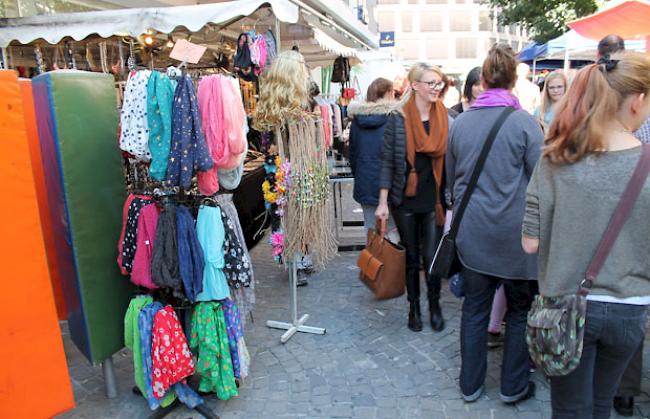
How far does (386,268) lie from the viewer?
3502 mm

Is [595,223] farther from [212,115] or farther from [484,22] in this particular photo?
[484,22]

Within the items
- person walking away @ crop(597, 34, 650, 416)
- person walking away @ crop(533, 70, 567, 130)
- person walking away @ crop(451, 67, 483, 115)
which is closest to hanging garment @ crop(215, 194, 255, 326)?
person walking away @ crop(597, 34, 650, 416)

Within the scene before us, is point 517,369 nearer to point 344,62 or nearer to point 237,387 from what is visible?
point 237,387

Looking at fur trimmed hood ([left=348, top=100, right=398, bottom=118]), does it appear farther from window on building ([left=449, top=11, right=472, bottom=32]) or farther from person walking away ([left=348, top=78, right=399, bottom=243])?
window on building ([left=449, top=11, right=472, bottom=32])

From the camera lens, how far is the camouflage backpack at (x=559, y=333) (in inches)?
66.4

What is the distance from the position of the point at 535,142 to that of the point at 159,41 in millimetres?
4503

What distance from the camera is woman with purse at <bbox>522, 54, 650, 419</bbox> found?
1623 mm

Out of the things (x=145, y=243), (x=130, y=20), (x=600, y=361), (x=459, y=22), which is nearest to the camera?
(x=600, y=361)

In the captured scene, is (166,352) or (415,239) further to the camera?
(415,239)

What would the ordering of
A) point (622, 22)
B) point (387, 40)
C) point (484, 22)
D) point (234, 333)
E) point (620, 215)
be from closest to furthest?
point (620, 215) → point (234, 333) → point (622, 22) → point (387, 40) → point (484, 22)

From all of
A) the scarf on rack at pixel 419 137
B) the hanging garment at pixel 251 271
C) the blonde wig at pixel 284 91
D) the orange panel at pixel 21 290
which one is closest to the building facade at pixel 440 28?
the scarf on rack at pixel 419 137

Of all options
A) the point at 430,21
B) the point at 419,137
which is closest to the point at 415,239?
the point at 419,137

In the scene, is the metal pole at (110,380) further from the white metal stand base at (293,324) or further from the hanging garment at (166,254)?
the white metal stand base at (293,324)

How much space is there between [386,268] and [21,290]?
2.17 m
